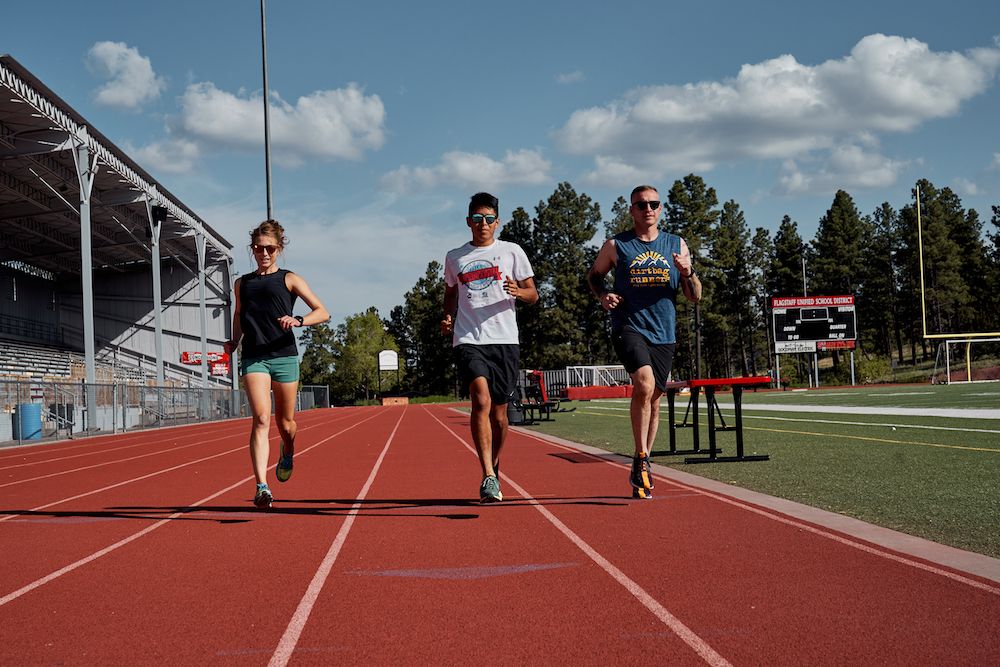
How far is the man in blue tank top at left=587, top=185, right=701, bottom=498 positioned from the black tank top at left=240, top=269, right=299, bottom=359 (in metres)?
2.39

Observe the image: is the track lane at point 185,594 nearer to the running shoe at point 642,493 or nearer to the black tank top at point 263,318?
the black tank top at point 263,318

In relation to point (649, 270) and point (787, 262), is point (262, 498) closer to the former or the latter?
point (649, 270)

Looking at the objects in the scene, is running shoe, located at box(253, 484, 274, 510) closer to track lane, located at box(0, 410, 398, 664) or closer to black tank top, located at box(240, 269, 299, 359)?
track lane, located at box(0, 410, 398, 664)

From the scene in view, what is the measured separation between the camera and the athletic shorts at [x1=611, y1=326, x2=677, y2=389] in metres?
6.28

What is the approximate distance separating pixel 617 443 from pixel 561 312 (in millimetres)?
64940

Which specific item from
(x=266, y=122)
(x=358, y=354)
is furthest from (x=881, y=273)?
(x=266, y=122)

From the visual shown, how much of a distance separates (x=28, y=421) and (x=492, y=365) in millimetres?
20552

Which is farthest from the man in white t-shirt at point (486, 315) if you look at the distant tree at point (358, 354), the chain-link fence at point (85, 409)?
the distant tree at point (358, 354)

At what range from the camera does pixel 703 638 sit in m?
3.12

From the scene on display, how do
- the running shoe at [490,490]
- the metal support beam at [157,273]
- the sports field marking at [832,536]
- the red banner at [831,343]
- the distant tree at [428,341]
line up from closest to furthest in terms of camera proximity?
the sports field marking at [832,536] → the running shoe at [490,490] → the metal support beam at [157,273] → the red banner at [831,343] → the distant tree at [428,341]

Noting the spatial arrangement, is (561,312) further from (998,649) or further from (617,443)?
(998,649)

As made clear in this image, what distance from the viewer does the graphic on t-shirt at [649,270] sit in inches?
250

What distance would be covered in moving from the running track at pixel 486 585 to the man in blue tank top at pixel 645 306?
632 mm


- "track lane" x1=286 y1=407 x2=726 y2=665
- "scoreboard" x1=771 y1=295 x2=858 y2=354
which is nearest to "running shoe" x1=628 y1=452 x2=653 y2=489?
"track lane" x1=286 y1=407 x2=726 y2=665
